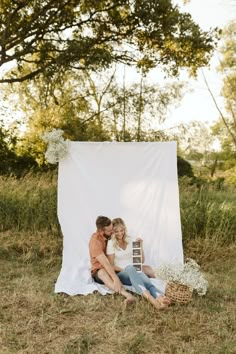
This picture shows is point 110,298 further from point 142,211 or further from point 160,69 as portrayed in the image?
point 160,69

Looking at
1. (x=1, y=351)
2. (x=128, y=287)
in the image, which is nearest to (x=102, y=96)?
(x=128, y=287)

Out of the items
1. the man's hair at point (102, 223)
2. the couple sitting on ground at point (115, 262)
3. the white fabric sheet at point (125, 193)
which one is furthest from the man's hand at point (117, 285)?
the white fabric sheet at point (125, 193)

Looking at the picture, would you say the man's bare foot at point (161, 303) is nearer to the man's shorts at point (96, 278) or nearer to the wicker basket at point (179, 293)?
the wicker basket at point (179, 293)

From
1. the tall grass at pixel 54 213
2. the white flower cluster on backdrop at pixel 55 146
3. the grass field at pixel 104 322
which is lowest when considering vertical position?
the grass field at pixel 104 322

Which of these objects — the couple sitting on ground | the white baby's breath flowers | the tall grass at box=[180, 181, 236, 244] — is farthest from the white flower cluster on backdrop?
the tall grass at box=[180, 181, 236, 244]

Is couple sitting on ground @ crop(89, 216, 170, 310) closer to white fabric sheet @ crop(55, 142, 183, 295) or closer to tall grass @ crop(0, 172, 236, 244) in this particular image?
white fabric sheet @ crop(55, 142, 183, 295)

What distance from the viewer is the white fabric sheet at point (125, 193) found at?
520cm

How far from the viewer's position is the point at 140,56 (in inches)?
376

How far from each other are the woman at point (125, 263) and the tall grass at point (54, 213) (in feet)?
5.34

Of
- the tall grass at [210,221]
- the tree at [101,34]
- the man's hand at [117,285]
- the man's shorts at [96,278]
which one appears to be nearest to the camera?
the man's hand at [117,285]

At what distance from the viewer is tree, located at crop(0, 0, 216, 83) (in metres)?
8.31

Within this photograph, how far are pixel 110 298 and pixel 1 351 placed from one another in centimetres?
128

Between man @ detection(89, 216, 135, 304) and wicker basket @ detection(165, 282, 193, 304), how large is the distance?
1.21 ft

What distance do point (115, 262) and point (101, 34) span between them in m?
5.66
